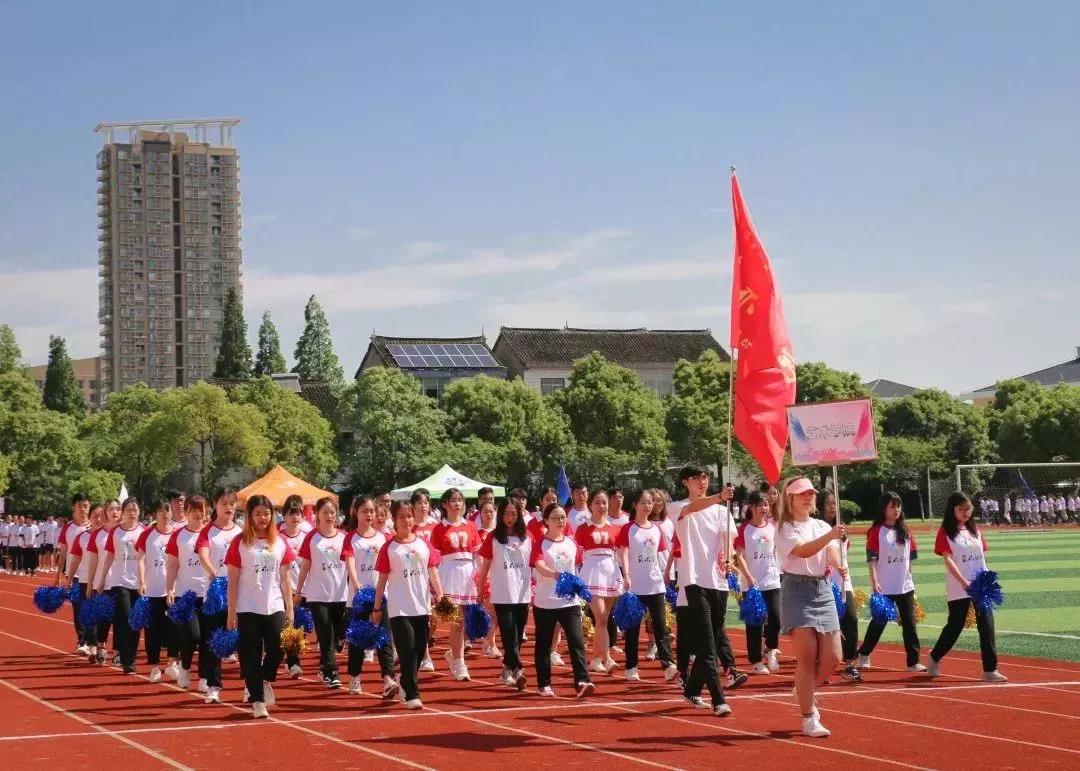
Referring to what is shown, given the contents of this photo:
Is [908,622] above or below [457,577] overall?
below

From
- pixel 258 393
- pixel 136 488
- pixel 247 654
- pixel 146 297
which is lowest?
pixel 247 654

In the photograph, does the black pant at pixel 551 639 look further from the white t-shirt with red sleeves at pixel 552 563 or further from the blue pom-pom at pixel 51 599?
the blue pom-pom at pixel 51 599

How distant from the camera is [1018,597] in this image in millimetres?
25172

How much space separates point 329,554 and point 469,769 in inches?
208

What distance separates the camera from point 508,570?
14141 mm

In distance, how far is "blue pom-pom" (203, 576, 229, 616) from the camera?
13359 mm

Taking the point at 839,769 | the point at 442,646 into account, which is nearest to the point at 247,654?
the point at 839,769

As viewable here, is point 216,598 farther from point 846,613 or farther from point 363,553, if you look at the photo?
point 846,613

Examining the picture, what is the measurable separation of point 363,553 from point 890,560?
5384 mm

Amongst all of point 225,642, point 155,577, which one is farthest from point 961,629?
point 155,577

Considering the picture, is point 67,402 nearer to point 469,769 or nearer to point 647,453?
point 647,453

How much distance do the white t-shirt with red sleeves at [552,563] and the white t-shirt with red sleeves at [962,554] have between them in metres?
3.59

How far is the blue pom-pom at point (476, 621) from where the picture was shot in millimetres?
14383

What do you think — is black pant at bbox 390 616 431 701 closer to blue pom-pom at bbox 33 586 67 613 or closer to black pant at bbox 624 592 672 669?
black pant at bbox 624 592 672 669
